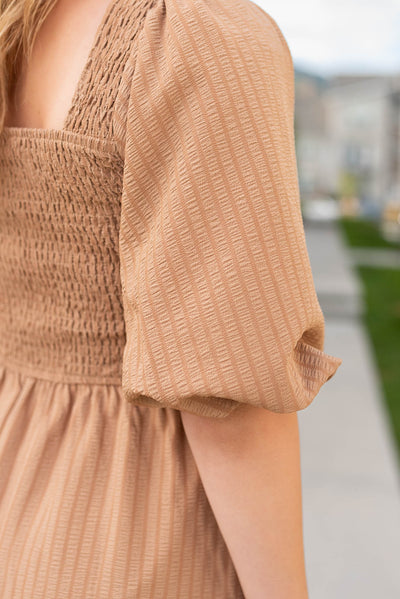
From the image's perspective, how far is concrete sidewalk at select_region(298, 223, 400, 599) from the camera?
2.80 m

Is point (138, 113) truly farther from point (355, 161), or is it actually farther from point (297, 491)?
point (355, 161)

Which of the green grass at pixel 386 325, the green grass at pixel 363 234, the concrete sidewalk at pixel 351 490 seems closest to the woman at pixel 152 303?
the concrete sidewalk at pixel 351 490

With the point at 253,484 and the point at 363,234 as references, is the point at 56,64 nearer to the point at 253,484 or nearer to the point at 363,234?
the point at 253,484

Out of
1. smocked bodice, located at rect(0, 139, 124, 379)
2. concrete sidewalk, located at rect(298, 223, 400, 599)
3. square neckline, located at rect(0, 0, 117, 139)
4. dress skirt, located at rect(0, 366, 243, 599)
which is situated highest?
square neckline, located at rect(0, 0, 117, 139)

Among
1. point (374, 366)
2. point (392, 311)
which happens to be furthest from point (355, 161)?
point (374, 366)

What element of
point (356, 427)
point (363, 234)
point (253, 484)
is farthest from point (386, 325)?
point (363, 234)

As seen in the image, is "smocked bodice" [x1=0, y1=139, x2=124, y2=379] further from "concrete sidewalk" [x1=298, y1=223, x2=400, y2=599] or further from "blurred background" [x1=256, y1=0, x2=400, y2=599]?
"concrete sidewalk" [x1=298, y1=223, x2=400, y2=599]

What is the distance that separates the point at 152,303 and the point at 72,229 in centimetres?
15

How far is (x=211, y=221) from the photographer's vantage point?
0.69 metres

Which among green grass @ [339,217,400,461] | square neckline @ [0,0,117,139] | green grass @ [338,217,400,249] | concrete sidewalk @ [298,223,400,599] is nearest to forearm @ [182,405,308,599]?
square neckline @ [0,0,117,139]

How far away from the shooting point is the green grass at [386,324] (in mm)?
4988

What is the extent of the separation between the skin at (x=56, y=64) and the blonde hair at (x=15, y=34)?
0.01m

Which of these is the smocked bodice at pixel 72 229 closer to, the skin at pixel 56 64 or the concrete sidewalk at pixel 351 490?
the skin at pixel 56 64

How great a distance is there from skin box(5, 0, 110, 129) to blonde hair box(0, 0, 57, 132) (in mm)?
12
